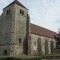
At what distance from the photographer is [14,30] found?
35.9 m

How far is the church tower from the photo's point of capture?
35719 mm

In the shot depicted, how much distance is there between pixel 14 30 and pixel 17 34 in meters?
1.38

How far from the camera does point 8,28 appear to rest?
37.2 meters

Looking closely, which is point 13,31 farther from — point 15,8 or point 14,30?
point 15,8

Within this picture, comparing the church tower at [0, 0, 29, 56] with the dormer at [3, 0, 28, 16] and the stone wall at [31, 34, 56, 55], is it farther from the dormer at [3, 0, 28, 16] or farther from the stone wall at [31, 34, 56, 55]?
the stone wall at [31, 34, 56, 55]

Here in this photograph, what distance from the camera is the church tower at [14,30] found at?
3572 centimetres

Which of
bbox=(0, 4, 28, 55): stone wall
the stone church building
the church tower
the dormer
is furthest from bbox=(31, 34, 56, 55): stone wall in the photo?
the dormer

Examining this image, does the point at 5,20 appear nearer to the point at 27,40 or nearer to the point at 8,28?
the point at 8,28

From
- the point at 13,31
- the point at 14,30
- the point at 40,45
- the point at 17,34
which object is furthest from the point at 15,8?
the point at 40,45

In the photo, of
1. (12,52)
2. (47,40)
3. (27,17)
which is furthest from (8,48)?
(47,40)

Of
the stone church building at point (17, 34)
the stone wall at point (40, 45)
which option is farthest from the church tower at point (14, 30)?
the stone wall at point (40, 45)

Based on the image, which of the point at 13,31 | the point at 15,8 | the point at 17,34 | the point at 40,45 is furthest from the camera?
the point at 40,45

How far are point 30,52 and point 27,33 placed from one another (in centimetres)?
526

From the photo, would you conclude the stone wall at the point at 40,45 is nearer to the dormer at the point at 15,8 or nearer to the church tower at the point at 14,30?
the church tower at the point at 14,30
